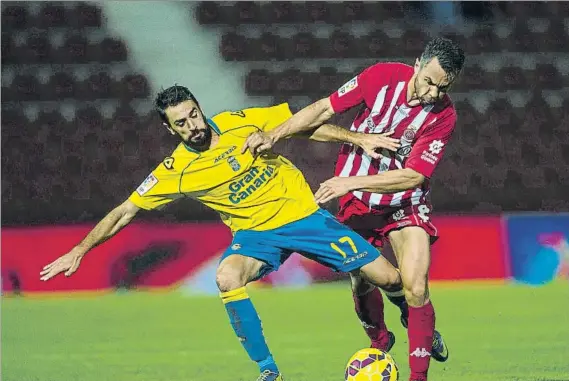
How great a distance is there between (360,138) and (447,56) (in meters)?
0.59

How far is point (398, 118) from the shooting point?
457 centimetres

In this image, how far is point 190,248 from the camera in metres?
9.36

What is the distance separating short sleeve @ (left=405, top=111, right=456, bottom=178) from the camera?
445cm

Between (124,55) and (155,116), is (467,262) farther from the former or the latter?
(124,55)

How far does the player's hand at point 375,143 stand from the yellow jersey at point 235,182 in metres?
0.34

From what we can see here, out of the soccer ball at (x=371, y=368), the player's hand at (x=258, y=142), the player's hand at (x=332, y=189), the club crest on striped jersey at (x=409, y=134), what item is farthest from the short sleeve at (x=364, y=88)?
the soccer ball at (x=371, y=368)

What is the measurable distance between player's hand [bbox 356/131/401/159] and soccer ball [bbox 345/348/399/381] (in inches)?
35.2

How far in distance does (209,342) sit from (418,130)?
8.41 ft

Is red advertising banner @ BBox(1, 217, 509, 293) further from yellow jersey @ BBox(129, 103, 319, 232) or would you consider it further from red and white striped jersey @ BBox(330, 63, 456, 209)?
red and white striped jersey @ BBox(330, 63, 456, 209)

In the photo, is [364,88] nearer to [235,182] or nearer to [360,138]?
[360,138]

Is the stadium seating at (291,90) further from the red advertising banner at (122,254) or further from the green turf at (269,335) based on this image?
the green turf at (269,335)

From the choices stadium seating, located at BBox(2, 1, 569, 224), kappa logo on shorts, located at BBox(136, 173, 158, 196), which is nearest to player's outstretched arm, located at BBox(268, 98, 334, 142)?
kappa logo on shorts, located at BBox(136, 173, 158, 196)

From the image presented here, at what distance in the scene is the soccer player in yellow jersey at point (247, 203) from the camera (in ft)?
14.9

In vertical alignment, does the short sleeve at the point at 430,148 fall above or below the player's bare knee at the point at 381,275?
above
